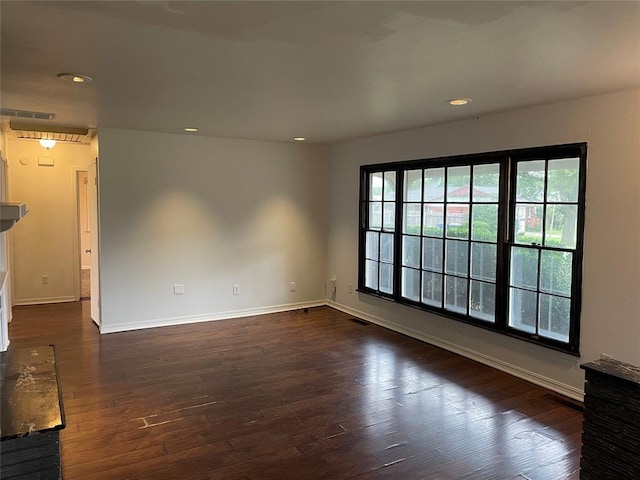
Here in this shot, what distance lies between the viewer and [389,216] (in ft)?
19.9

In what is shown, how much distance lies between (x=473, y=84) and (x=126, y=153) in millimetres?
4070

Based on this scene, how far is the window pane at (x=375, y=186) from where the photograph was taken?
6.18 metres

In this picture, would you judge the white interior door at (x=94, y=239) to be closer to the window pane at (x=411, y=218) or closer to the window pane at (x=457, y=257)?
the window pane at (x=411, y=218)

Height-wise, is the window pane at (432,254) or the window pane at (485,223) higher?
the window pane at (485,223)

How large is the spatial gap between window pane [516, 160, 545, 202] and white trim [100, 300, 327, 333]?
3.66 metres

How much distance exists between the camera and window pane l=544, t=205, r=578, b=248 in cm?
392

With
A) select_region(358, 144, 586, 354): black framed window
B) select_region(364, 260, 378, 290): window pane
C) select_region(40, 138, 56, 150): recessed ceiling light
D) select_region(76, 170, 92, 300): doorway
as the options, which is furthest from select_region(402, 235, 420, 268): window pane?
select_region(40, 138, 56, 150): recessed ceiling light

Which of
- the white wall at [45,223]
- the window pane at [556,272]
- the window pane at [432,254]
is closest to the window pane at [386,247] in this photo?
the window pane at [432,254]

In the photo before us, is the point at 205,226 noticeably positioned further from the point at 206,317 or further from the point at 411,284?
the point at 411,284

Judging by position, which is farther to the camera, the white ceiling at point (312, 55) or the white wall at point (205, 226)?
the white wall at point (205, 226)

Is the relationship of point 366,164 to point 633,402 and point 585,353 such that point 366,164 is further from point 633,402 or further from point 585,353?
point 633,402

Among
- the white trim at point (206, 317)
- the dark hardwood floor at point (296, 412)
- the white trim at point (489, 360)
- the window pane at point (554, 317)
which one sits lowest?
the dark hardwood floor at point (296, 412)

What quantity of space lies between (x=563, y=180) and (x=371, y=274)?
293 centimetres

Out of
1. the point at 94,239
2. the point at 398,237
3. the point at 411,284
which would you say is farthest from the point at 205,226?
the point at 411,284
